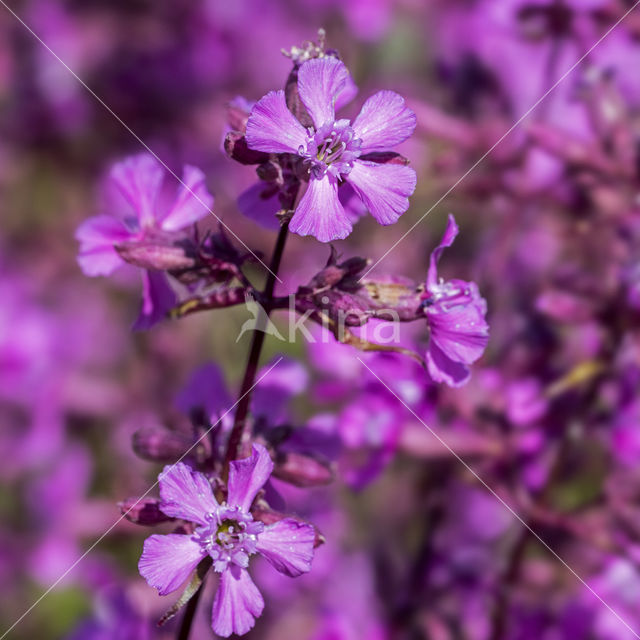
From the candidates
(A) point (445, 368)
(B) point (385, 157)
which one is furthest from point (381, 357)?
(B) point (385, 157)

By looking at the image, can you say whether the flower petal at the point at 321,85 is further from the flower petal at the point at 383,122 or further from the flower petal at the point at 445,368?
the flower petal at the point at 445,368

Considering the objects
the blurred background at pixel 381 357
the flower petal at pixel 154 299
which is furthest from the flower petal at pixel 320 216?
the blurred background at pixel 381 357

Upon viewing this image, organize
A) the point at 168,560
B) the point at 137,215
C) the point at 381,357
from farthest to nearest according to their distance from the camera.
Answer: the point at 381,357, the point at 137,215, the point at 168,560

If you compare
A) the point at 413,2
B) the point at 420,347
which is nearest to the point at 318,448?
the point at 420,347

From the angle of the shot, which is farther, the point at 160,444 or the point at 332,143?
the point at 160,444

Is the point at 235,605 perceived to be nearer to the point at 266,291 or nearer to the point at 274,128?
the point at 266,291

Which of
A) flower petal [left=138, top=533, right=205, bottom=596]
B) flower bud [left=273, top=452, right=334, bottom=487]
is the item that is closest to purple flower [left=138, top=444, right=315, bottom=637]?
flower petal [left=138, top=533, right=205, bottom=596]
